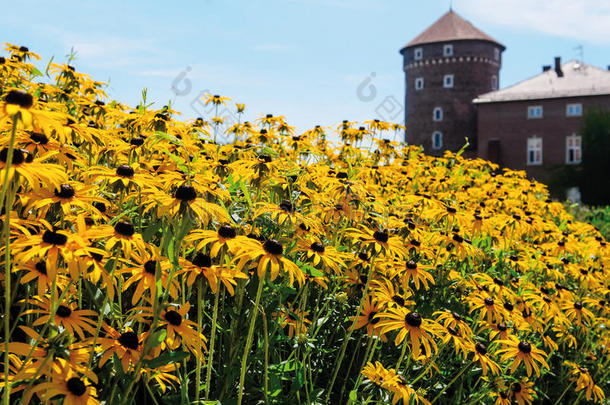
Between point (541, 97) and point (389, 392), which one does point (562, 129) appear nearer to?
point (541, 97)

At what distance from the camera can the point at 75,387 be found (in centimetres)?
154

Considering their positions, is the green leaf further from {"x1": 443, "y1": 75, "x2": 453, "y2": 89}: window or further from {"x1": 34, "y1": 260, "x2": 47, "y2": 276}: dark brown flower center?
{"x1": 443, "y1": 75, "x2": 453, "y2": 89}: window

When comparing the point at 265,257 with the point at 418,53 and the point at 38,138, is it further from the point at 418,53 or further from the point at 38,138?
the point at 418,53

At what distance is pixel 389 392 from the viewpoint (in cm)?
229

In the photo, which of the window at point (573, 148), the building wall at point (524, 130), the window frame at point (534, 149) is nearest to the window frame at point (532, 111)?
the building wall at point (524, 130)

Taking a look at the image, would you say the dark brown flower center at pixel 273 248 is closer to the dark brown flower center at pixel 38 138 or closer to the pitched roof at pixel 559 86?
the dark brown flower center at pixel 38 138

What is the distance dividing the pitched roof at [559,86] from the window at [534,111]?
67 cm

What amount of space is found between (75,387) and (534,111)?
41312 millimetres

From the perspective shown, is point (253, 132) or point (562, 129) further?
point (562, 129)

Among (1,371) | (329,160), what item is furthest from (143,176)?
(329,160)

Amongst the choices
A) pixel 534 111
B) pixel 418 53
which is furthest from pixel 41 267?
pixel 418 53

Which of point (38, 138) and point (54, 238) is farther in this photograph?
point (38, 138)

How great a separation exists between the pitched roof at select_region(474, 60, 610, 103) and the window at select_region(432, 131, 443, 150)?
404 centimetres

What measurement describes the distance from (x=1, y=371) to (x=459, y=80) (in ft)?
142
